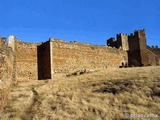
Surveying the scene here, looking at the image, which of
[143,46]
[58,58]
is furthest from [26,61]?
[143,46]

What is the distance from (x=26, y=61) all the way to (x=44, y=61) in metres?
1.87

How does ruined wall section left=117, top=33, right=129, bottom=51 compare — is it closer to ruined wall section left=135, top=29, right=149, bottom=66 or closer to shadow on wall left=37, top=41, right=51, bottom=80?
ruined wall section left=135, top=29, right=149, bottom=66

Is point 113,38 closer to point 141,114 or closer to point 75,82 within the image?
point 75,82

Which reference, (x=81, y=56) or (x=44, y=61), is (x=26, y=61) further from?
(x=81, y=56)

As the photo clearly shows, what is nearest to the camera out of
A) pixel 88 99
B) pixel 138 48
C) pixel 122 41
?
pixel 88 99

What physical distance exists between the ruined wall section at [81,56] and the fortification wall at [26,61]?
69.6 inches

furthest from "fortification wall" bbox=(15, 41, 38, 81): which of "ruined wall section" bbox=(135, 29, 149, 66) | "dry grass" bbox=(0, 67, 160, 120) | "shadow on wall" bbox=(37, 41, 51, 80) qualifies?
"ruined wall section" bbox=(135, 29, 149, 66)

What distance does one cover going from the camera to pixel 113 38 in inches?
1406

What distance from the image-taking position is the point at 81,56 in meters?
25.3

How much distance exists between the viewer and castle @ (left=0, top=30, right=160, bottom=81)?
21094 mm

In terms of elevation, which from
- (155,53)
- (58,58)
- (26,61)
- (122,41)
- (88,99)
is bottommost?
(88,99)

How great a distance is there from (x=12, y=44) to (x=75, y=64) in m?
6.76

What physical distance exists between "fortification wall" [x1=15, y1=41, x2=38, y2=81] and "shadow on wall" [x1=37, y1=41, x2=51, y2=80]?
44cm

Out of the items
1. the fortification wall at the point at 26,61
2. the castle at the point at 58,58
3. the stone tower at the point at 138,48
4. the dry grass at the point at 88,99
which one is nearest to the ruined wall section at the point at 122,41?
the stone tower at the point at 138,48
